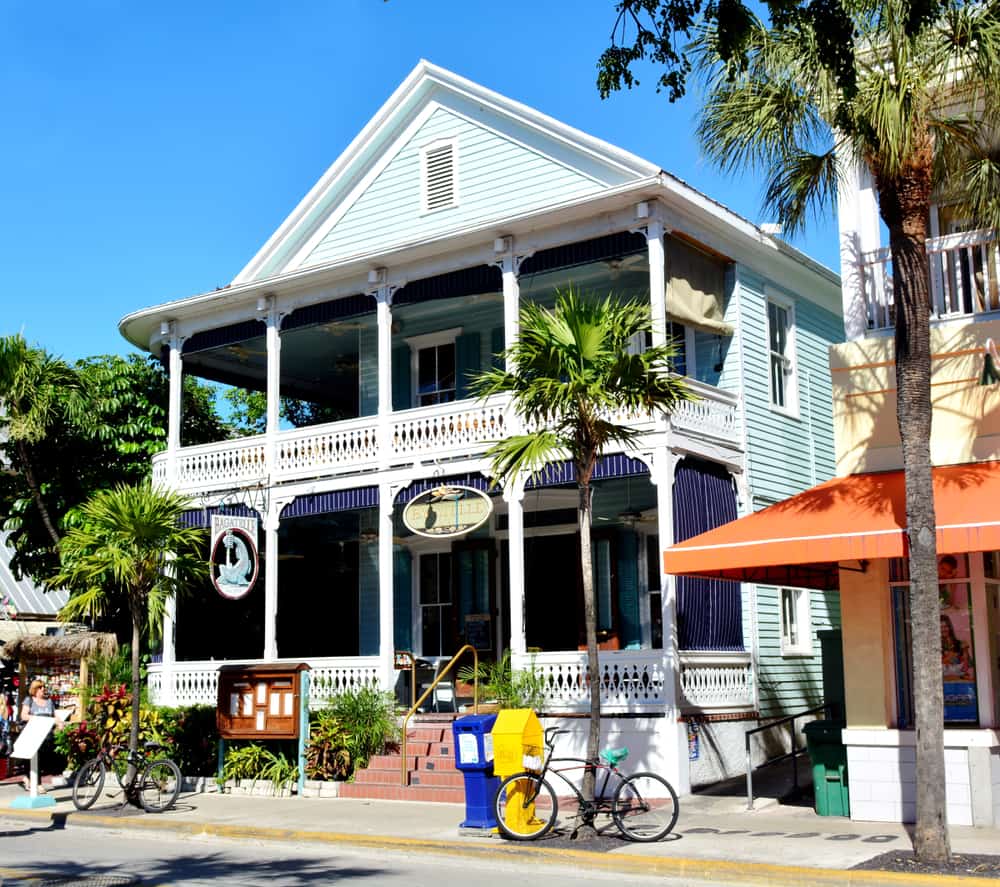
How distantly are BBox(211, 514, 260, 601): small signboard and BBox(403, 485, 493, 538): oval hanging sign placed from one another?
2.80 meters

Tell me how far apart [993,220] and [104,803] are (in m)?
13.5

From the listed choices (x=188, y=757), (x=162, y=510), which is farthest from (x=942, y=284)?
(x=188, y=757)

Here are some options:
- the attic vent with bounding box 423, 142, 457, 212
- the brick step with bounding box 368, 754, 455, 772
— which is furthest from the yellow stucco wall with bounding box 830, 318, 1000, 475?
the attic vent with bounding box 423, 142, 457, 212

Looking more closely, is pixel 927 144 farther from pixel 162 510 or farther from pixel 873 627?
pixel 162 510

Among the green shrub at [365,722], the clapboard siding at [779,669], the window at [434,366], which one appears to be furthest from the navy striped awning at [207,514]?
the clapboard siding at [779,669]

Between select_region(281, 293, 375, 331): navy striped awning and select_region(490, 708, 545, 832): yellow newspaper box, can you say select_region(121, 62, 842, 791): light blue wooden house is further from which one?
select_region(490, 708, 545, 832): yellow newspaper box

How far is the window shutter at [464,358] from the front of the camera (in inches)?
875

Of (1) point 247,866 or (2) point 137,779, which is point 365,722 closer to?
(2) point 137,779

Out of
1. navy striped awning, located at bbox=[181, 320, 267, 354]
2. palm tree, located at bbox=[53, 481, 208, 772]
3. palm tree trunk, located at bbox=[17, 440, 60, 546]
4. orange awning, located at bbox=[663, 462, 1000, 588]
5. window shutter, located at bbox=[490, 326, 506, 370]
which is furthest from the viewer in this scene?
palm tree trunk, located at bbox=[17, 440, 60, 546]

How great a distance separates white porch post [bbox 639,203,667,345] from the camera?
17.4m

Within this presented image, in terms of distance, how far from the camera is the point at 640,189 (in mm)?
17406

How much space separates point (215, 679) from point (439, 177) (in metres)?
9.08

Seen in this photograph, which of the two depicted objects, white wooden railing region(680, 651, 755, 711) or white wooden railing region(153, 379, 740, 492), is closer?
white wooden railing region(680, 651, 755, 711)

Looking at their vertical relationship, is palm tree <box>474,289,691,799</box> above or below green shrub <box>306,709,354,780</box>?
above
